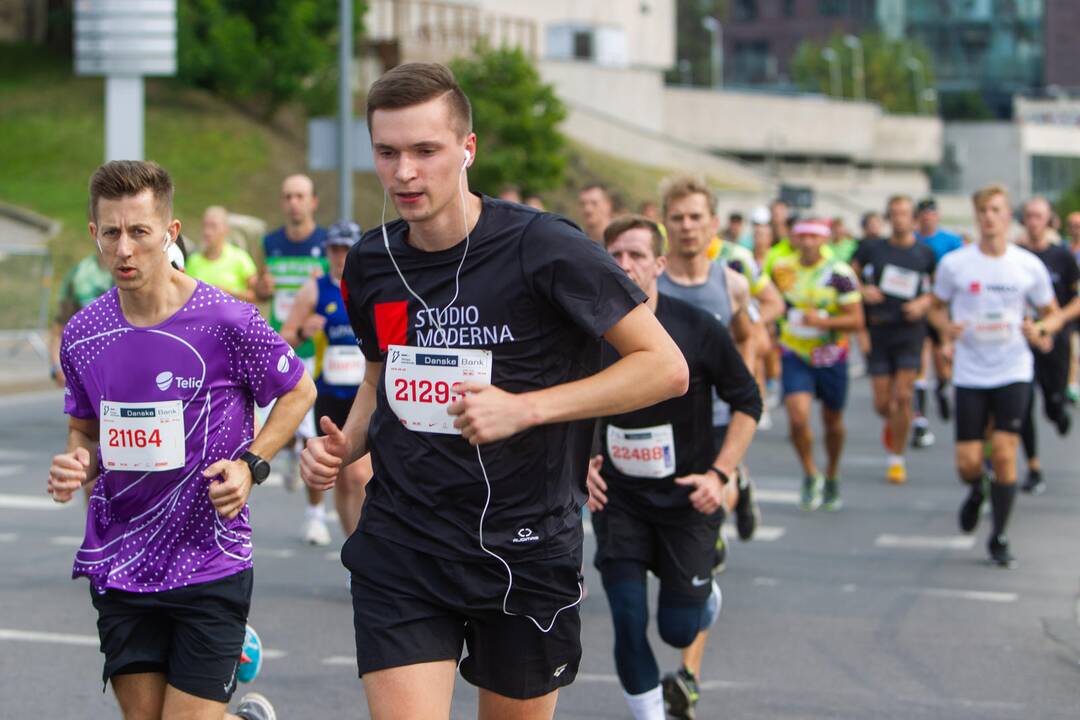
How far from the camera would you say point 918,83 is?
3797 inches

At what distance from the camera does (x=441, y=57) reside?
2195 inches

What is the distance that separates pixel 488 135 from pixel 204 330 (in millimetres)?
44329

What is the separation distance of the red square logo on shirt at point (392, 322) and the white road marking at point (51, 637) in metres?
4.00

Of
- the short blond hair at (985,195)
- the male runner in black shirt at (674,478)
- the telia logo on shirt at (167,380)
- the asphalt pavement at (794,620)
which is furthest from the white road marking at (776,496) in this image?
the telia logo on shirt at (167,380)

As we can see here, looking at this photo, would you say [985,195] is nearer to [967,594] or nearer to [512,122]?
[967,594]

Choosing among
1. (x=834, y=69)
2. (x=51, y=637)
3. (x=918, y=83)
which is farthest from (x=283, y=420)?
(x=918, y=83)

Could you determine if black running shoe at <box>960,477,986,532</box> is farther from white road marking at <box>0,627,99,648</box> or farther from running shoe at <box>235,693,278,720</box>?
running shoe at <box>235,693,278,720</box>

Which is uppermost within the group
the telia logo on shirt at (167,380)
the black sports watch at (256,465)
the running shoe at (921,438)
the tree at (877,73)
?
the tree at (877,73)

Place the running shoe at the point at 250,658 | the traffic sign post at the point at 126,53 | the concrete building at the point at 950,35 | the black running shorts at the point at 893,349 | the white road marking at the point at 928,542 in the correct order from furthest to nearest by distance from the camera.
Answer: the concrete building at the point at 950,35 < the traffic sign post at the point at 126,53 < the black running shorts at the point at 893,349 < the white road marking at the point at 928,542 < the running shoe at the point at 250,658

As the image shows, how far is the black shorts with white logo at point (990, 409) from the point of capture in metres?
9.70

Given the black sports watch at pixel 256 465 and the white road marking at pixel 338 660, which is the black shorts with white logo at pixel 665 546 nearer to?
the white road marking at pixel 338 660

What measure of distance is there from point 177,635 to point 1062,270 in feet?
34.3

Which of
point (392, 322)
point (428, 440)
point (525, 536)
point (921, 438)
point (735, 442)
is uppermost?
point (392, 322)

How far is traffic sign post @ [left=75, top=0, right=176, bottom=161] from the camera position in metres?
21.9
